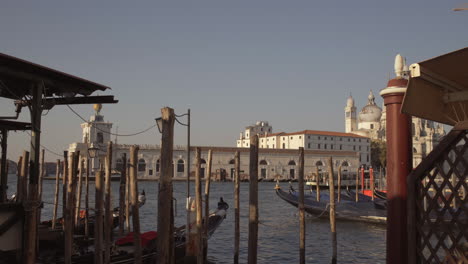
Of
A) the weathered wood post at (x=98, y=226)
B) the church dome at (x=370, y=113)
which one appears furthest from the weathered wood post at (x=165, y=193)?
the church dome at (x=370, y=113)

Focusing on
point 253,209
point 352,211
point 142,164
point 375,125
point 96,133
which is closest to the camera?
point 253,209

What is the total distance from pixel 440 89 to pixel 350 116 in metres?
97.8

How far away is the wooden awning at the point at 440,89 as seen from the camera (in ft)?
9.49

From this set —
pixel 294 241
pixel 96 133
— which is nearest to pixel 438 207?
pixel 294 241

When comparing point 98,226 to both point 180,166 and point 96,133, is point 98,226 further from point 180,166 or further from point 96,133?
point 96,133

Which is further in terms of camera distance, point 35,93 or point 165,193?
point 35,93

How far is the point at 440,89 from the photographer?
124 inches

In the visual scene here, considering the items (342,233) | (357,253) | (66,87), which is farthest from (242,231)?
(66,87)

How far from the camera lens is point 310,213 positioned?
73.7ft

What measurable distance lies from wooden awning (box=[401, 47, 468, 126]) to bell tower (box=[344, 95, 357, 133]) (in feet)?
320

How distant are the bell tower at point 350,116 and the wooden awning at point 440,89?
97649 mm

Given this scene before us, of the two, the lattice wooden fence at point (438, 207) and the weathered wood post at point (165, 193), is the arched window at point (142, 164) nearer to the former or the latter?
the weathered wood post at point (165, 193)

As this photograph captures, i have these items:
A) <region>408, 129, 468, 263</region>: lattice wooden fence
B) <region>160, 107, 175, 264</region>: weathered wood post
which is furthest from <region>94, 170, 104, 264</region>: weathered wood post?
<region>408, 129, 468, 263</region>: lattice wooden fence

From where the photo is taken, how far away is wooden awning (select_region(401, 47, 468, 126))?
2.89m
